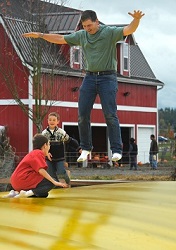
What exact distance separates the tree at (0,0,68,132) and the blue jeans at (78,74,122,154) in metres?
19.5

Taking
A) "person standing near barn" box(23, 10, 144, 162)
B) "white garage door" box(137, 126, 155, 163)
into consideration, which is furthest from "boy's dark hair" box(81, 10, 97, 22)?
"white garage door" box(137, 126, 155, 163)

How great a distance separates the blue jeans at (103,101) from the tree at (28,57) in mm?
19477

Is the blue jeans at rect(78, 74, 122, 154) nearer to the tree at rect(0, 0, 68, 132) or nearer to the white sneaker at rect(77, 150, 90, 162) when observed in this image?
the white sneaker at rect(77, 150, 90, 162)

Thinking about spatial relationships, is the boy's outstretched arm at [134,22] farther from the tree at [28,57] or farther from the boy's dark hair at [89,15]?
the tree at [28,57]

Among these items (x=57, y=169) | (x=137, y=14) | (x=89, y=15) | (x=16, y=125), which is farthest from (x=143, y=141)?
(x=137, y=14)

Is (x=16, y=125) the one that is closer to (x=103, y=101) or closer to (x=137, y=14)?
(x=103, y=101)

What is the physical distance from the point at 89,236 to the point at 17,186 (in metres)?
3.17

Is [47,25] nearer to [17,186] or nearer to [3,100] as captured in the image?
[3,100]

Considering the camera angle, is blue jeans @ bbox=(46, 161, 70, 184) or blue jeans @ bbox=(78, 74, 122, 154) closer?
blue jeans @ bbox=(78, 74, 122, 154)

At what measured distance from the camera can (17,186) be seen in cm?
664

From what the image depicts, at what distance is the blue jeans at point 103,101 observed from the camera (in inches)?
259

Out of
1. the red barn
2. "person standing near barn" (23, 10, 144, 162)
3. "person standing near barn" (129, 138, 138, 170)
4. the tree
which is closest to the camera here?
"person standing near barn" (23, 10, 144, 162)

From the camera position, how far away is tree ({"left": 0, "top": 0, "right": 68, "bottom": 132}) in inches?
1057

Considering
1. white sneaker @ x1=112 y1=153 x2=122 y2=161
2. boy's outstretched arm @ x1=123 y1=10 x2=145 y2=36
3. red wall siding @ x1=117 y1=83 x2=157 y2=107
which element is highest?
red wall siding @ x1=117 y1=83 x2=157 y2=107
